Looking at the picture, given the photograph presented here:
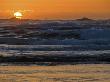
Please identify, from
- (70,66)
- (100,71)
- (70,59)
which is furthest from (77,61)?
(100,71)

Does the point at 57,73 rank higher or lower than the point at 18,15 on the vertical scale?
lower

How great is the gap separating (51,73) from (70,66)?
2.00 meters

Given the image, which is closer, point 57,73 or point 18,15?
point 57,73

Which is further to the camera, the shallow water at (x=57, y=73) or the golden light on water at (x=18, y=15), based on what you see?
the golden light on water at (x=18, y=15)

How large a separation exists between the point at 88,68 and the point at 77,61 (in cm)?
235

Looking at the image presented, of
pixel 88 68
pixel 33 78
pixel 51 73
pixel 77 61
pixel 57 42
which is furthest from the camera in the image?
pixel 57 42

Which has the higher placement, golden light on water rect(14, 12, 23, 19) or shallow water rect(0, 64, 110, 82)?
golden light on water rect(14, 12, 23, 19)

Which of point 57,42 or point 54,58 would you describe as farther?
point 57,42

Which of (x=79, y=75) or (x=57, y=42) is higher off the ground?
(x=57, y=42)

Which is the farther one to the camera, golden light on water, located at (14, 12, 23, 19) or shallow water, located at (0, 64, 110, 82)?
golden light on water, located at (14, 12, 23, 19)

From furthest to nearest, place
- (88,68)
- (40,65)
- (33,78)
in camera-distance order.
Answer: (40,65)
(88,68)
(33,78)

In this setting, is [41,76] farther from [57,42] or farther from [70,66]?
[57,42]

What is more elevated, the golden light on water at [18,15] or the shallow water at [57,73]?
the golden light on water at [18,15]

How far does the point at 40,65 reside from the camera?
52.9ft
